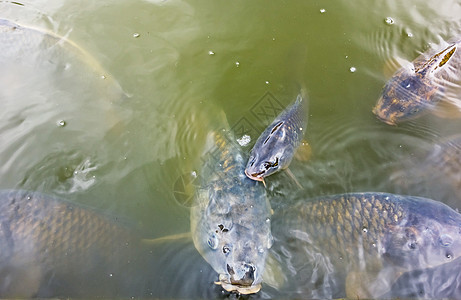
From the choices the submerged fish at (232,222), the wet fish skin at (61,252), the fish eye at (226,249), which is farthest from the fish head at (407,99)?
the wet fish skin at (61,252)

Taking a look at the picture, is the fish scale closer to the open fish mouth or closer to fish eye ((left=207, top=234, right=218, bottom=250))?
fish eye ((left=207, top=234, right=218, bottom=250))

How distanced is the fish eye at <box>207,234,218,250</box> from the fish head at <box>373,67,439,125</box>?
2120 mm

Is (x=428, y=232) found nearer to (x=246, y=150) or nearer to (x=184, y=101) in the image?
(x=246, y=150)

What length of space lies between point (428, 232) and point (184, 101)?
104 inches

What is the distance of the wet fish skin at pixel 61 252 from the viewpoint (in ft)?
8.70

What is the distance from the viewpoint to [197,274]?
8.77ft

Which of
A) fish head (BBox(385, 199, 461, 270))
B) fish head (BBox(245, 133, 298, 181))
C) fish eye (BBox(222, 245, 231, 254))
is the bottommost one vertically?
fish eye (BBox(222, 245, 231, 254))

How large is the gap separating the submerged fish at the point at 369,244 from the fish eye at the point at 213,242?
1.70ft

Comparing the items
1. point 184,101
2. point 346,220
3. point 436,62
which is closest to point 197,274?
point 346,220

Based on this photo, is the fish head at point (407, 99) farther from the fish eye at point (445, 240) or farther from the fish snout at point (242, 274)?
the fish snout at point (242, 274)

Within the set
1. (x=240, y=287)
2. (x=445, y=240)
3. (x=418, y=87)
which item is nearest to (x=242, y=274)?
(x=240, y=287)

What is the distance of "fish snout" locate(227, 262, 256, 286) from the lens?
2377 mm

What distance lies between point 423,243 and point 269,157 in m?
1.42

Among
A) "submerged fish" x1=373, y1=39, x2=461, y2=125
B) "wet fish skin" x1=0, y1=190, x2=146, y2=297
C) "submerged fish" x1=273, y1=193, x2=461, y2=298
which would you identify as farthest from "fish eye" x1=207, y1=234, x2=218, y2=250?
"submerged fish" x1=373, y1=39, x2=461, y2=125
